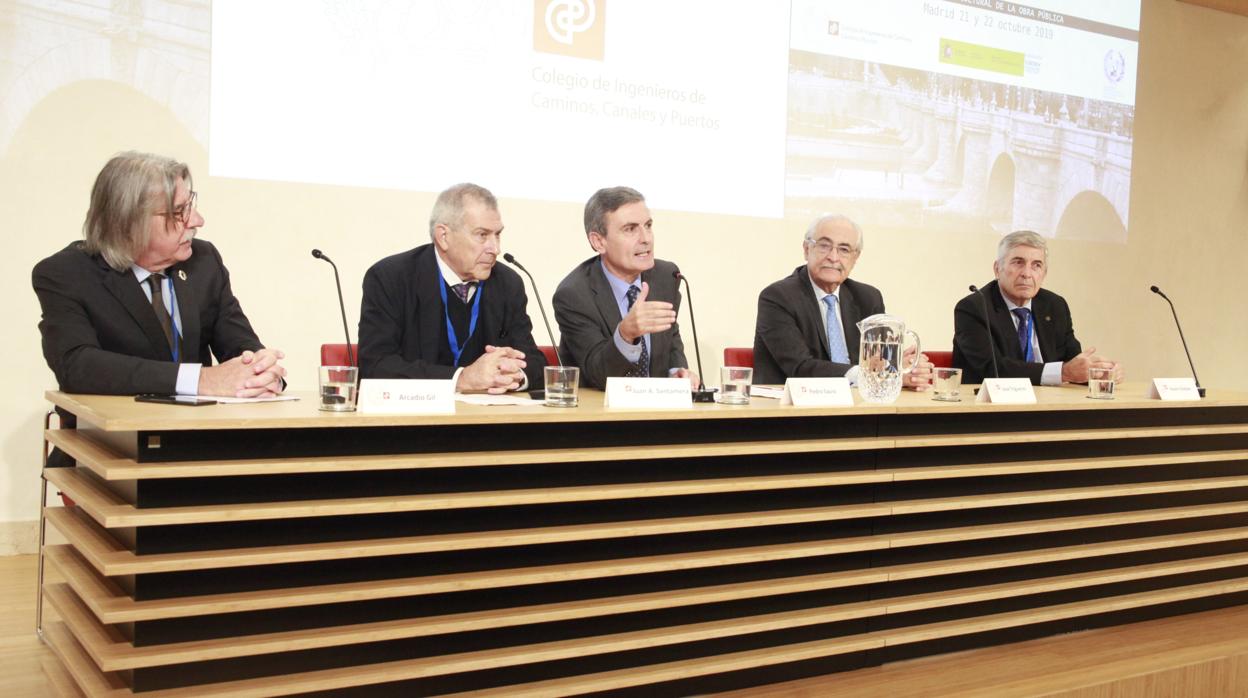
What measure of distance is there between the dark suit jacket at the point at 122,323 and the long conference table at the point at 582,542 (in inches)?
4.4

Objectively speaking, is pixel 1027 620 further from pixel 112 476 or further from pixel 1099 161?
pixel 1099 161

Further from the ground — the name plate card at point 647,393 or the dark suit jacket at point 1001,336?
the dark suit jacket at point 1001,336

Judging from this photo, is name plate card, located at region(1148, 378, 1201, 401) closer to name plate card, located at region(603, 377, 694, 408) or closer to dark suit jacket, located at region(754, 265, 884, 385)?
dark suit jacket, located at region(754, 265, 884, 385)

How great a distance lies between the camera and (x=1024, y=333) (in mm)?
3982

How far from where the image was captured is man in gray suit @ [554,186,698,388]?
3.02m

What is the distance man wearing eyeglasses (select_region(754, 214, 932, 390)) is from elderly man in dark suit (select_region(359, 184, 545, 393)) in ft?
2.81

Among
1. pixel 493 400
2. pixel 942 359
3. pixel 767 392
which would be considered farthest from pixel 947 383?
pixel 942 359

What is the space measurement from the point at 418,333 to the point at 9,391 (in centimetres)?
168

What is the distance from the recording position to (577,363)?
3051mm

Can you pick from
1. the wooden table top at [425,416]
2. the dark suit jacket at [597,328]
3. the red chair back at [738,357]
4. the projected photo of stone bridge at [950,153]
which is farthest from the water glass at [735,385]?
the projected photo of stone bridge at [950,153]

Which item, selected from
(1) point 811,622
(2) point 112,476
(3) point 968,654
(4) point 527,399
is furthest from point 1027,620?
(2) point 112,476

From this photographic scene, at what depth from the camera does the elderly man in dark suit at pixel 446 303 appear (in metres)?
2.85

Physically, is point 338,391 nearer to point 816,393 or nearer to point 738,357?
point 816,393

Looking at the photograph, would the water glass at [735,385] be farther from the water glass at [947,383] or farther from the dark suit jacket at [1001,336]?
the dark suit jacket at [1001,336]
